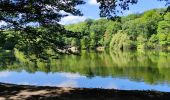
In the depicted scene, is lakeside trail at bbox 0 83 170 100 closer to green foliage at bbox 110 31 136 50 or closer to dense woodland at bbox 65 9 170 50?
dense woodland at bbox 65 9 170 50

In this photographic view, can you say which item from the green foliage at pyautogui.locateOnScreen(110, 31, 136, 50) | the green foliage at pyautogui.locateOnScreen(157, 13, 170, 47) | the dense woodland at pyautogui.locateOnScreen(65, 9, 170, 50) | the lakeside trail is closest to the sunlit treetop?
the lakeside trail

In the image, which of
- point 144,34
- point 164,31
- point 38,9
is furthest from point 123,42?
point 38,9

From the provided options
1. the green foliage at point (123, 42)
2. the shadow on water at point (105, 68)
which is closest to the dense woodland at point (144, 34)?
the green foliage at point (123, 42)

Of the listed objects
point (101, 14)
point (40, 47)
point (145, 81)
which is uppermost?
point (101, 14)

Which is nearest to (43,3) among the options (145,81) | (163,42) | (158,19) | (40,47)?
(40,47)

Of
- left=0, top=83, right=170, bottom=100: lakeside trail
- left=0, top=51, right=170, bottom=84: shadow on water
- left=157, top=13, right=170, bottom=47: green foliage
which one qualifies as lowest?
left=0, top=51, right=170, bottom=84: shadow on water

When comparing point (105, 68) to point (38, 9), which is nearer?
point (38, 9)

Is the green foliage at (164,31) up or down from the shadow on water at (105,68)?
up

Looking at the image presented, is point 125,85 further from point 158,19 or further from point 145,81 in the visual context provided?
point 158,19

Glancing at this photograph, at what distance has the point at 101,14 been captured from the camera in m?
15.9

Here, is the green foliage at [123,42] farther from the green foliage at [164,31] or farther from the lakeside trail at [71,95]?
the lakeside trail at [71,95]

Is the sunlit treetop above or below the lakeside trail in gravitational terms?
above

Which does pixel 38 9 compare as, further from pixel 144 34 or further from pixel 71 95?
pixel 144 34

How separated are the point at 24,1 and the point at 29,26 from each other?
109cm
